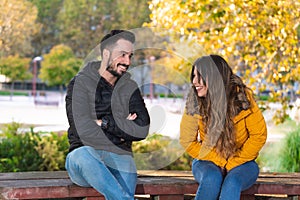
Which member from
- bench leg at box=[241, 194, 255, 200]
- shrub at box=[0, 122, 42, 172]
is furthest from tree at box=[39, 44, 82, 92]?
bench leg at box=[241, 194, 255, 200]

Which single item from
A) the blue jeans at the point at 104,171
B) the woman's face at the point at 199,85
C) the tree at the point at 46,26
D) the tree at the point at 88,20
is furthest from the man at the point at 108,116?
the tree at the point at 46,26

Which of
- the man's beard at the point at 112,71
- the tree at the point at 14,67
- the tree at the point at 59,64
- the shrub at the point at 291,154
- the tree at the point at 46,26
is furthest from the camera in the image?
the tree at the point at 46,26

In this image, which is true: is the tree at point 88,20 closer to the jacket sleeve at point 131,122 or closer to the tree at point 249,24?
the tree at point 249,24

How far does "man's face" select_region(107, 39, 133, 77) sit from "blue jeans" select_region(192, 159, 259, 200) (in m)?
0.77

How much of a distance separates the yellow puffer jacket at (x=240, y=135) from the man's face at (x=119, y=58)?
48 centimetres

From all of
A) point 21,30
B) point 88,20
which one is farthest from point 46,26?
point 21,30

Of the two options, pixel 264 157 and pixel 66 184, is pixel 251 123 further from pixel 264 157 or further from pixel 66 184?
pixel 264 157

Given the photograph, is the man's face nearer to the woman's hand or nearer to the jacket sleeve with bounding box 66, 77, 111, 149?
the jacket sleeve with bounding box 66, 77, 111, 149

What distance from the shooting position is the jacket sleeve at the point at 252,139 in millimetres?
3492

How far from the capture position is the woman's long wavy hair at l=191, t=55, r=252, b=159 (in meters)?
3.48

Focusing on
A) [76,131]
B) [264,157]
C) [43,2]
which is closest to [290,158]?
[264,157]

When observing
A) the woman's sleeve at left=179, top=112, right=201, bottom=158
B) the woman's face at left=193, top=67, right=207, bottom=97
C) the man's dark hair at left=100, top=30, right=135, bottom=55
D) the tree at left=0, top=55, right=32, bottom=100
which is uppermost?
the man's dark hair at left=100, top=30, right=135, bottom=55

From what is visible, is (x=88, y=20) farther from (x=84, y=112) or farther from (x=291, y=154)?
(x=84, y=112)

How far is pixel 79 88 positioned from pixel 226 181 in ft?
3.38
